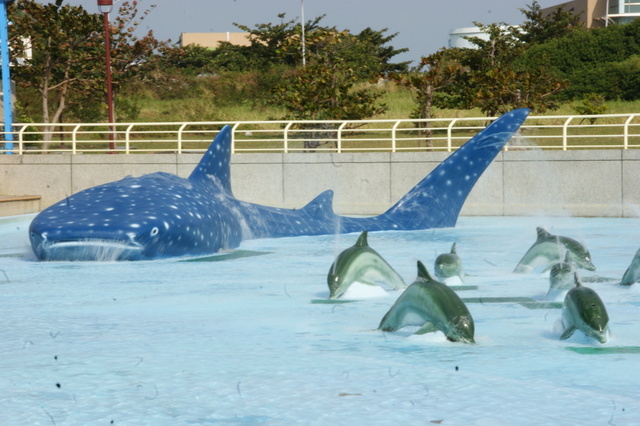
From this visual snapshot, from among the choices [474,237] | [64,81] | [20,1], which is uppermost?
[20,1]

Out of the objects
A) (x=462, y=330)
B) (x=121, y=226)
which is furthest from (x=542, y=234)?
(x=121, y=226)

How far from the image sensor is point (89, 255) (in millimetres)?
12281

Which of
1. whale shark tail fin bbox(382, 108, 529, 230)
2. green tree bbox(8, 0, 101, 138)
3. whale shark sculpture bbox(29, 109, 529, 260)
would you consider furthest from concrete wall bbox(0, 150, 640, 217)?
green tree bbox(8, 0, 101, 138)

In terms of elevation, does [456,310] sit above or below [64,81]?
below

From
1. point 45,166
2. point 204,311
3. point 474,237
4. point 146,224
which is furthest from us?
point 45,166

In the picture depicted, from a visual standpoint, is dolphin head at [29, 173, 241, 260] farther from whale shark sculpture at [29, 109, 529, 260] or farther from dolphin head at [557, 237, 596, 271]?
dolphin head at [557, 237, 596, 271]

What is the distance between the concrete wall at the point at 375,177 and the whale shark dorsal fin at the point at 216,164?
7.75 m

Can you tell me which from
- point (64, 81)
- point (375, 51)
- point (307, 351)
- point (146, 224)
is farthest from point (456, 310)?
point (375, 51)

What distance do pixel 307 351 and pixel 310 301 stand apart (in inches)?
93.7

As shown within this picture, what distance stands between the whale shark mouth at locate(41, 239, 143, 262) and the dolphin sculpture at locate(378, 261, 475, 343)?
6039mm

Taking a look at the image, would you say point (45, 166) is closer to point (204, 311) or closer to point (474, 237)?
point (474, 237)

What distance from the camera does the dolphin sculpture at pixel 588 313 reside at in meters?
6.66

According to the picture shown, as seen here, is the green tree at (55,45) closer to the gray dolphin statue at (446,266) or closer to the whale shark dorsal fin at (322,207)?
the whale shark dorsal fin at (322,207)

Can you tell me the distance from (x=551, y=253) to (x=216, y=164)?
571cm
